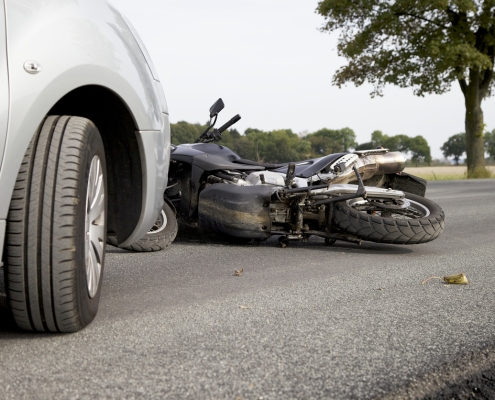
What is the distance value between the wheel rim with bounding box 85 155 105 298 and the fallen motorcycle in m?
2.70

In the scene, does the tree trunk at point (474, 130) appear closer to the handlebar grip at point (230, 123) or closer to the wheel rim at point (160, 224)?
the handlebar grip at point (230, 123)

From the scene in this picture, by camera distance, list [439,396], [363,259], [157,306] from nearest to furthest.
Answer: [439,396] < [157,306] < [363,259]

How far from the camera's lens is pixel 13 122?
2.42 meters

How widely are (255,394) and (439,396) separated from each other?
62 cm

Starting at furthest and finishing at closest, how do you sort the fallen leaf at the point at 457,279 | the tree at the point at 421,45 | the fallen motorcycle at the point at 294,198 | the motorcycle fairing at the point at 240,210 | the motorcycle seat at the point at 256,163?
the tree at the point at 421,45, the motorcycle seat at the point at 256,163, the motorcycle fairing at the point at 240,210, the fallen motorcycle at the point at 294,198, the fallen leaf at the point at 457,279

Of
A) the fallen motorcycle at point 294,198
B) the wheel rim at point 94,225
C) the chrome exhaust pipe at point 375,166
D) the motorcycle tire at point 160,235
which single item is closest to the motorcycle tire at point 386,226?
the fallen motorcycle at point 294,198

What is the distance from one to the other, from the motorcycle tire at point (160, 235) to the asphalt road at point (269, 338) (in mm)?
649

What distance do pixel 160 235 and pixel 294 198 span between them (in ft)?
3.56

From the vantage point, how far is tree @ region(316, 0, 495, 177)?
26.5 m

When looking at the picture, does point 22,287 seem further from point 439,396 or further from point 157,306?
point 439,396

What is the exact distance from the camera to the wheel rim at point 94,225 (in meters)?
2.95

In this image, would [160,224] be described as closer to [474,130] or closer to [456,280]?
[456,280]

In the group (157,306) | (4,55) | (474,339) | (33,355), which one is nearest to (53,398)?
(33,355)

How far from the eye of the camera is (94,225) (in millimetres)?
3061
